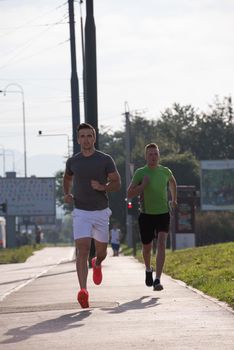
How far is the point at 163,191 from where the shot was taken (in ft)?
48.7

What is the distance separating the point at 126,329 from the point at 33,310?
2.71m

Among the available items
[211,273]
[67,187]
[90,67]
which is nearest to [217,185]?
[90,67]

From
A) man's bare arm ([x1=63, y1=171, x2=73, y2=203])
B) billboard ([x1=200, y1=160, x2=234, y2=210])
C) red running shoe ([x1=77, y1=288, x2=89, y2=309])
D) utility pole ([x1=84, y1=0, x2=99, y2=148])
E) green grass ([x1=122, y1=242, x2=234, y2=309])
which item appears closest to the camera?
red running shoe ([x1=77, y1=288, x2=89, y2=309])

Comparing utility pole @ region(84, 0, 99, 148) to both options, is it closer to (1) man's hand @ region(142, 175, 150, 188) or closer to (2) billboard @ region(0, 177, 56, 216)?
(1) man's hand @ region(142, 175, 150, 188)

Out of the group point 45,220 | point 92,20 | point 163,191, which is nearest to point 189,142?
point 45,220

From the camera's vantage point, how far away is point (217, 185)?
72.8 metres

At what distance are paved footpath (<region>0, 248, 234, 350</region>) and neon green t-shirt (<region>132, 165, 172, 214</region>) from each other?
→ 1.05 metres

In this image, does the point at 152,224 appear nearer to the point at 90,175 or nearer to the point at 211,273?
the point at 90,175

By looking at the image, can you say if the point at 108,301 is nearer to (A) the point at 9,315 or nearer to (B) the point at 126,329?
(A) the point at 9,315

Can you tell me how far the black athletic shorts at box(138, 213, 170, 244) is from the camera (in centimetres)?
1495

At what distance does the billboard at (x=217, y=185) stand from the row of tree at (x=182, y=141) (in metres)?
15.4

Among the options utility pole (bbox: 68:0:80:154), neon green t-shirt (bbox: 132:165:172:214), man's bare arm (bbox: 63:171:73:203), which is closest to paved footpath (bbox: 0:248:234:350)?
neon green t-shirt (bbox: 132:165:172:214)

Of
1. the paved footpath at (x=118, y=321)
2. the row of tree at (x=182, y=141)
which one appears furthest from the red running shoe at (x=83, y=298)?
the row of tree at (x=182, y=141)

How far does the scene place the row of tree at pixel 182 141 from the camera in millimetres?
97312
